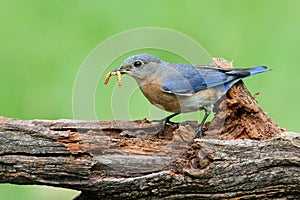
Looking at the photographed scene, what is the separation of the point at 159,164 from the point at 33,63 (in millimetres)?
5247

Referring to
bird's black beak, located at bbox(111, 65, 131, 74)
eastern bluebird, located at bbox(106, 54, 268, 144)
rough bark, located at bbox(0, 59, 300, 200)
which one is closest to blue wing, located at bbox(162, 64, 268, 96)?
eastern bluebird, located at bbox(106, 54, 268, 144)

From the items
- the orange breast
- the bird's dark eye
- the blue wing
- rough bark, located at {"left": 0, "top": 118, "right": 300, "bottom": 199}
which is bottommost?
rough bark, located at {"left": 0, "top": 118, "right": 300, "bottom": 199}

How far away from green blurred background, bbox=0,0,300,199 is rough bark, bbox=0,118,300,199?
3.34 metres

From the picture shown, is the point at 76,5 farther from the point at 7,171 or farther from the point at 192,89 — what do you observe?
the point at 7,171

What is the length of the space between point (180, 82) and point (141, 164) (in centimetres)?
116

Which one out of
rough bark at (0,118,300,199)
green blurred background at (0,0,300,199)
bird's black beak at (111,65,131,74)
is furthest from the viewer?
green blurred background at (0,0,300,199)

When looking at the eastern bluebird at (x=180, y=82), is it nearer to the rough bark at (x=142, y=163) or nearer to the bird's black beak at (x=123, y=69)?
the bird's black beak at (x=123, y=69)

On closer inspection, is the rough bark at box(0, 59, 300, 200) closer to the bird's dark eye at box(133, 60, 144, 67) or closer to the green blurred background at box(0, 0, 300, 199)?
the bird's dark eye at box(133, 60, 144, 67)

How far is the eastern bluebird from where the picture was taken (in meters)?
6.83

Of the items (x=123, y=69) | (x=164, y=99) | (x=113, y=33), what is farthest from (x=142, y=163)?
(x=113, y=33)

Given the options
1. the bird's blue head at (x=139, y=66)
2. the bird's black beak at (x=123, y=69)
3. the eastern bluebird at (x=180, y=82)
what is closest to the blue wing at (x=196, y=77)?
the eastern bluebird at (x=180, y=82)

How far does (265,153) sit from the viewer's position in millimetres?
6051

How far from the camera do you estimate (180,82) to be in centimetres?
693

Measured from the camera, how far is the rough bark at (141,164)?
5.86 meters
